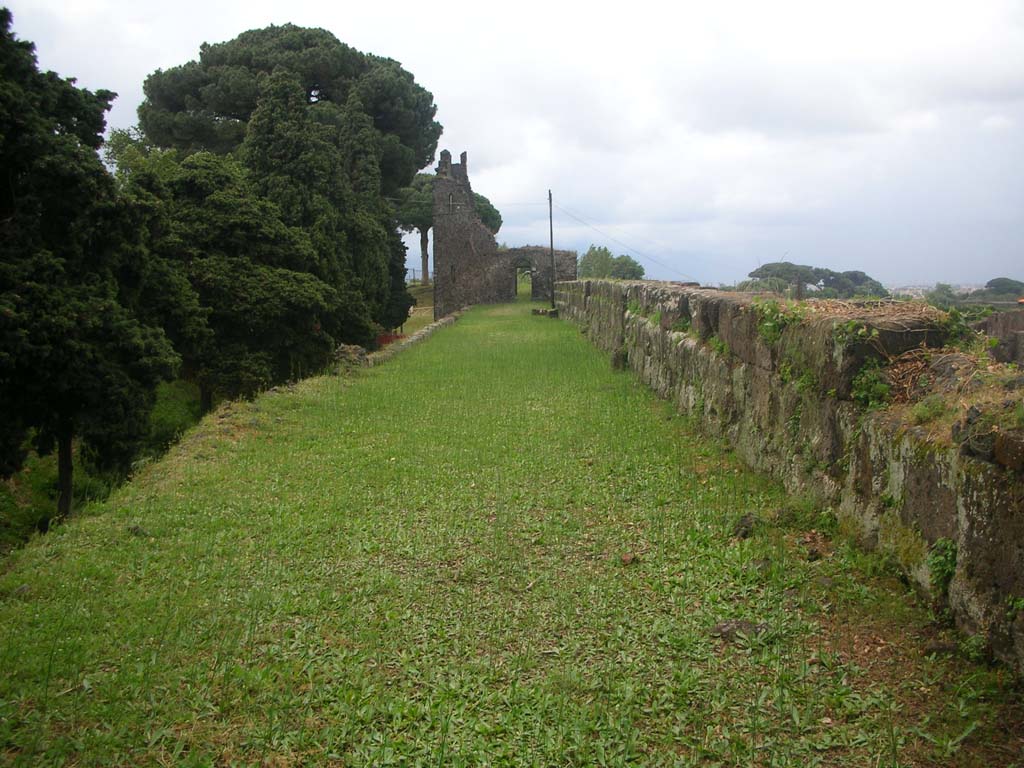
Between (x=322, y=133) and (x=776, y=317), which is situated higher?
(x=322, y=133)

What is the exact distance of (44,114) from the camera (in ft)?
29.7

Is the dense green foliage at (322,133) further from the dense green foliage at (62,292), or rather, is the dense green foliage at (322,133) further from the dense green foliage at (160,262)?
the dense green foliage at (62,292)

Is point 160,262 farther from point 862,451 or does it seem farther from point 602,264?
point 602,264

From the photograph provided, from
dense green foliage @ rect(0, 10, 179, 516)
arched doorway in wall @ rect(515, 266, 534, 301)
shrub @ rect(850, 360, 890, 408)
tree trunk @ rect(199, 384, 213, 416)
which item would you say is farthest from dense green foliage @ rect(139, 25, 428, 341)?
shrub @ rect(850, 360, 890, 408)

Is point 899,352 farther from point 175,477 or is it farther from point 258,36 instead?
point 258,36

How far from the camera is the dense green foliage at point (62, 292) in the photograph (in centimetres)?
803

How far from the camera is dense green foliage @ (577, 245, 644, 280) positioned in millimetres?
41969

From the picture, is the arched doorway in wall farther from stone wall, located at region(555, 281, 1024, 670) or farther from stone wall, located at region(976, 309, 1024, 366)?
stone wall, located at region(976, 309, 1024, 366)

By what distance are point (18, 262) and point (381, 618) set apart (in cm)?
608

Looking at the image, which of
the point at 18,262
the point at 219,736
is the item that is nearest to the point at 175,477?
the point at 18,262

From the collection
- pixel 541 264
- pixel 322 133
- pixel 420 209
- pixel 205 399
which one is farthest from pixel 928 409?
pixel 420 209

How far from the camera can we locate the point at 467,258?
130 feet

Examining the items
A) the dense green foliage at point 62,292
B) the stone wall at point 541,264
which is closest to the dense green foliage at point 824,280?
the dense green foliage at point 62,292

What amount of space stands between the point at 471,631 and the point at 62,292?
6333 millimetres
